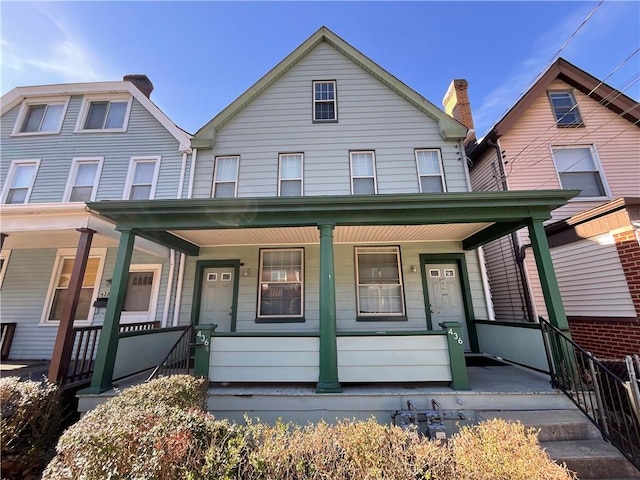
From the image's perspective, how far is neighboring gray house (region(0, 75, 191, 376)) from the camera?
7051 millimetres

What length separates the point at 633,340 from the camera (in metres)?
5.24

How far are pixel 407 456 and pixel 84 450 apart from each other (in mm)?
2538

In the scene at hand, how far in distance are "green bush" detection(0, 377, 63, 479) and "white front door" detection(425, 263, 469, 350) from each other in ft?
23.3

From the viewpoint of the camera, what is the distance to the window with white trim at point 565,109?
823cm

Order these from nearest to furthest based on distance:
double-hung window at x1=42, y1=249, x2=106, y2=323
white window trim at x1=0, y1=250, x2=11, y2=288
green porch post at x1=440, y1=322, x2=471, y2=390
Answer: green porch post at x1=440, y1=322, x2=471, y2=390, double-hung window at x1=42, y1=249, x2=106, y2=323, white window trim at x1=0, y1=250, x2=11, y2=288

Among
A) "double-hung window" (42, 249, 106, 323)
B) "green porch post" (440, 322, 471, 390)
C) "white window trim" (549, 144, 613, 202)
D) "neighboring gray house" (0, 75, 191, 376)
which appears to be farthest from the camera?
"white window trim" (549, 144, 613, 202)

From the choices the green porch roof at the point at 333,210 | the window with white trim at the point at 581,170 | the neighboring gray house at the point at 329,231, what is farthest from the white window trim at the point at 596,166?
the green porch roof at the point at 333,210

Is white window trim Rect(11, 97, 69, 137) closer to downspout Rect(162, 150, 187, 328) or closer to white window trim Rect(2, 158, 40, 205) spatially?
white window trim Rect(2, 158, 40, 205)

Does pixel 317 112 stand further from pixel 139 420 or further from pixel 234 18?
pixel 139 420

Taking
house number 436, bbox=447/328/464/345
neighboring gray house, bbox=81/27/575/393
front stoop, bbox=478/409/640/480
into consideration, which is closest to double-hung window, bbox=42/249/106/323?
neighboring gray house, bbox=81/27/575/393

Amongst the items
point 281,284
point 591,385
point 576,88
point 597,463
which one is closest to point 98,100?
point 281,284

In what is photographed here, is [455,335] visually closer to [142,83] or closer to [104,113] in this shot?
[104,113]

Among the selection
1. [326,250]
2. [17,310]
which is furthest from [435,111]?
[17,310]

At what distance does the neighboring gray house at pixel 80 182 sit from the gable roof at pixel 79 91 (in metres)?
0.03
